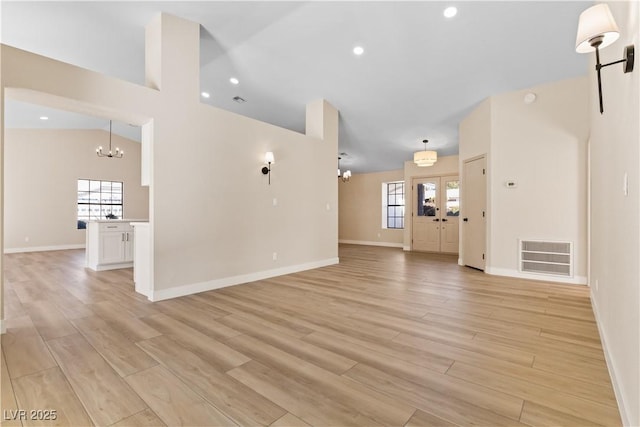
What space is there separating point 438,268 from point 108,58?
712 cm

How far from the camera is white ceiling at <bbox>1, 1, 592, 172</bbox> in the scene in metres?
3.70

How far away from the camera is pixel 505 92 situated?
5.02 metres

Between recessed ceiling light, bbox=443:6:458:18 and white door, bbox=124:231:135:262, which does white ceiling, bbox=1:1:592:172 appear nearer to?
recessed ceiling light, bbox=443:6:458:18

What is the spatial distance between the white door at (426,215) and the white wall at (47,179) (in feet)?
32.7

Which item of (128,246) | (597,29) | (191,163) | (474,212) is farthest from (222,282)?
(474,212)

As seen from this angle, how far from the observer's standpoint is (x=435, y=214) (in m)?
8.52

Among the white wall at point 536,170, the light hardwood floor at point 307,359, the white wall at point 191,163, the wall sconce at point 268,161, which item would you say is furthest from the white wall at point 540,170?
the wall sconce at point 268,161

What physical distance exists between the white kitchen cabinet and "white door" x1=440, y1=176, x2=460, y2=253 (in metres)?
7.85

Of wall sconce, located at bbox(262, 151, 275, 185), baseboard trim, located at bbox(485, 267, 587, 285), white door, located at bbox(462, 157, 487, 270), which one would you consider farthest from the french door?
wall sconce, located at bbox(262, 151, 275, 185)

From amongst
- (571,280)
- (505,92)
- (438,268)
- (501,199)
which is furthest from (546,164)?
(438,268)

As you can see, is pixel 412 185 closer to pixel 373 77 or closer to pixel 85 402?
pixel 373 77

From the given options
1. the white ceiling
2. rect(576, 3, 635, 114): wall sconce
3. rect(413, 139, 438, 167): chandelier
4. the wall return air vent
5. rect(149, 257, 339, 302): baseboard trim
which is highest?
the white ceiling

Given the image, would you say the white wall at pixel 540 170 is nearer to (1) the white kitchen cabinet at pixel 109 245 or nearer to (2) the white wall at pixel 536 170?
(2) the white wall at pixel 536 170

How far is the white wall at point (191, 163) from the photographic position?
9.91ft
